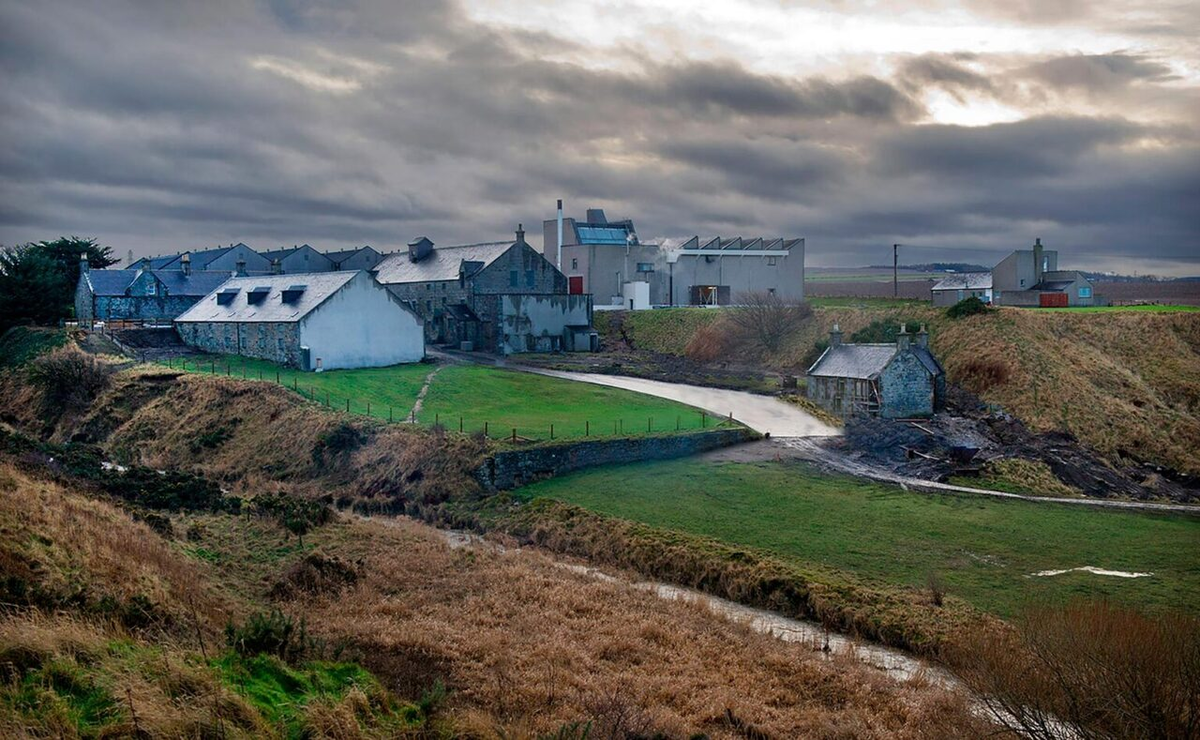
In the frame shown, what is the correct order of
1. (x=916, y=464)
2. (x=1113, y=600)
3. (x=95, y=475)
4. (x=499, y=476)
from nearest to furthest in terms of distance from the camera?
(x=1113, y=600) < (x=95, y=475) < (x=499, y=476) < (x=916, y=464)

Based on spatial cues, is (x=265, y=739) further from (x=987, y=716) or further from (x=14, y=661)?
(x=987, y=716)

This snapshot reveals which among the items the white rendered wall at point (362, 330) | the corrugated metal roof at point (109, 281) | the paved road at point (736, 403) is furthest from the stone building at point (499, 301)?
the corrugated metal roof at point (109, 281)

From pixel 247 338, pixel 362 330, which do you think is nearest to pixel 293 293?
pixel 247 338

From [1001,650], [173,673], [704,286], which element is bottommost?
[1001,650]

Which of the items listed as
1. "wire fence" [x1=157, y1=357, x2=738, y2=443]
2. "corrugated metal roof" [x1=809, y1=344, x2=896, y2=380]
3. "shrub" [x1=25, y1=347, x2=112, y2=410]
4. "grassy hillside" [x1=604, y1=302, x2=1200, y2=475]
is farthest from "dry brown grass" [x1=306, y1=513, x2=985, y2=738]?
"grassy hillside" [x1=604, y1=302, x2=1200, y2=475]

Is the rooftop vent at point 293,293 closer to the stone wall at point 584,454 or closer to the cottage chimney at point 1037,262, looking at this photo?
the stone wall at point 584,454

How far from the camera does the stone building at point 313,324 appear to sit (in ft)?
146

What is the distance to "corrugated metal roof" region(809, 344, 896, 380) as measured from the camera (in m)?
39.8

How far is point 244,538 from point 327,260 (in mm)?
60335

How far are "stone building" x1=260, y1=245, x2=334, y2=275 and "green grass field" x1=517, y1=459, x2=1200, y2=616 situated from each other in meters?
54.1

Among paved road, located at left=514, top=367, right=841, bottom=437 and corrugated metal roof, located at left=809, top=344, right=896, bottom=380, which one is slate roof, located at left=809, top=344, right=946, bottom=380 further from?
paved road, located at left=514, top=367, right=841, bottom=437

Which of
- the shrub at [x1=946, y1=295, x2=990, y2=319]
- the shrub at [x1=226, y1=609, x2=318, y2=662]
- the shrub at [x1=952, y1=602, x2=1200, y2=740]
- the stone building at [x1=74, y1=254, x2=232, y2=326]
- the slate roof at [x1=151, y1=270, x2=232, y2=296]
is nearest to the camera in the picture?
the shrub at [x1=952, y1=602, x2=1200, y2=740]

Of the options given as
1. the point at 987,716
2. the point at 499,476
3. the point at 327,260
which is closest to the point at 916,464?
the point at 499,476

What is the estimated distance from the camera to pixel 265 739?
9.59 metres
